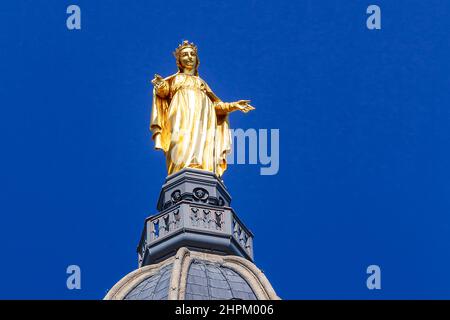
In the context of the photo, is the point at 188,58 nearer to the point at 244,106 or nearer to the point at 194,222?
the point at 244,106

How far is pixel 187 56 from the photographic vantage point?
2584 inches

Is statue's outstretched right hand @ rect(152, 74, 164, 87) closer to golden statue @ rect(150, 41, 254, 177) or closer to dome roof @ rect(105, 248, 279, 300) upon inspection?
golden statue @ rect(150, 41, 254, 177)

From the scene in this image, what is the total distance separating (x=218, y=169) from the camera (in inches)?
2500

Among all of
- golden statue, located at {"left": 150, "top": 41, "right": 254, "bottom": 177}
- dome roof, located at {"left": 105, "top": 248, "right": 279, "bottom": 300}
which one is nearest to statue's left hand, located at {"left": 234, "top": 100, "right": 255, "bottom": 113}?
golden statue, located at {"left": 150, "top": 41, "right": 254, "bottom": 177}

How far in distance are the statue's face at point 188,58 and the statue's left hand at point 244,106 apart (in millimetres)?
1898

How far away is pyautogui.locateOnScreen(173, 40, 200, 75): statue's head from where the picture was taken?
65688 millimetres

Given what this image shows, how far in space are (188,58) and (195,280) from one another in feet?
31.5

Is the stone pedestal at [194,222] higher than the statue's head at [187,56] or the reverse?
the reverse

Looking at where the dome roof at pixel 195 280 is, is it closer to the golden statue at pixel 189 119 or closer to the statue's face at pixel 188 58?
the golden statue at pixel 189 119

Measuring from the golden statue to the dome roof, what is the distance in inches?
150

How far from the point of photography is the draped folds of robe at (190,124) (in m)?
63.2

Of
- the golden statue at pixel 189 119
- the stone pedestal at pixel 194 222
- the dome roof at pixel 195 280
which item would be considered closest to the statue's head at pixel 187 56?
the golden statue at pixel 189 119

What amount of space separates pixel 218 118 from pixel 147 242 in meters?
5.53
